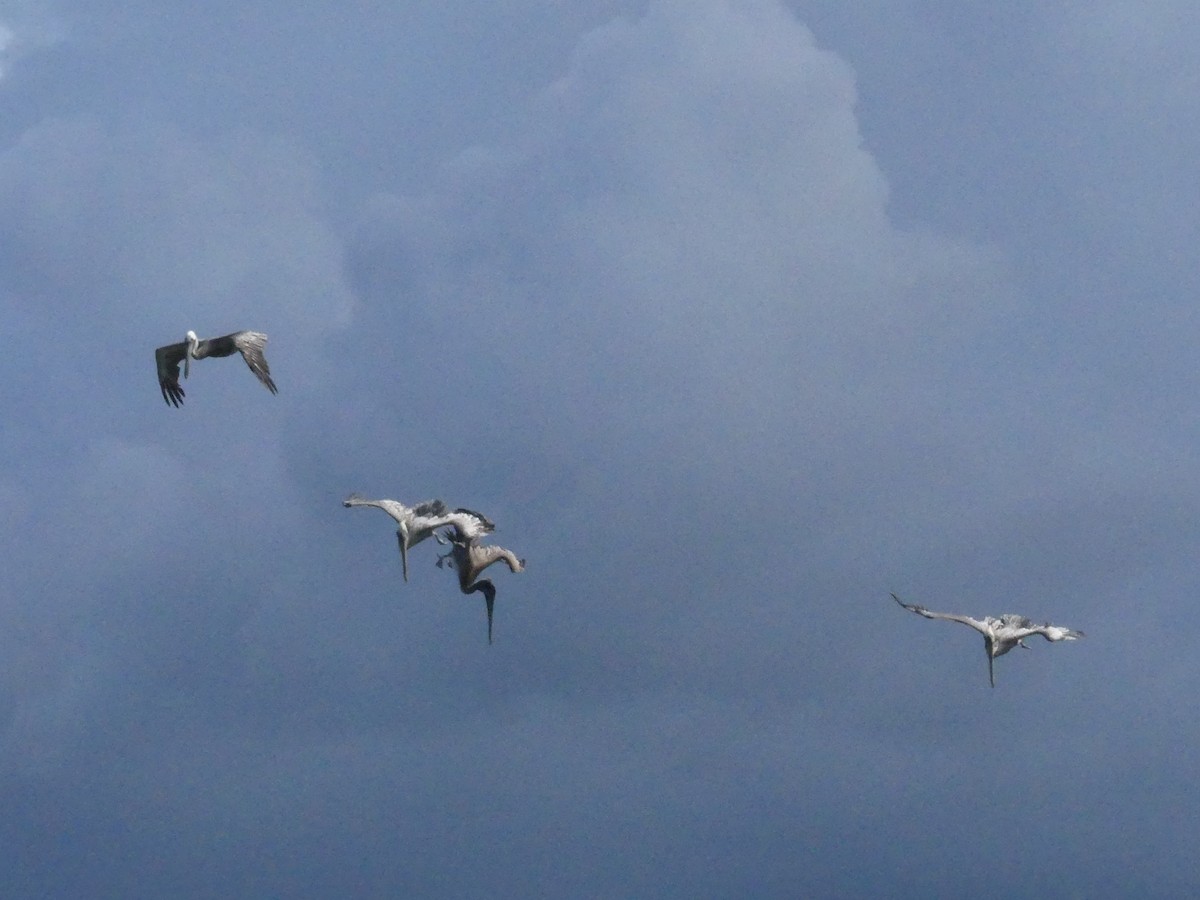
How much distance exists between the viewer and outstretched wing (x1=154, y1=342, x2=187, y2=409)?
4139 inches

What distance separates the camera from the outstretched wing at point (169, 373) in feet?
345

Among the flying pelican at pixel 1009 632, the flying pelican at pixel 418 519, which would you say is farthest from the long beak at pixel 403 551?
the flying pelican at pixel 1009 632

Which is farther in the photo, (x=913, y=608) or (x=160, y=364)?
(x=913, y=608)

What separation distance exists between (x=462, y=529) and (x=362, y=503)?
5.36 m

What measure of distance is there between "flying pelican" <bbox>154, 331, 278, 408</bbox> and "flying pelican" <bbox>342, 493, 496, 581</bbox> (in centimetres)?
891

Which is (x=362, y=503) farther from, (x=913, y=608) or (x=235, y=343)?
(x=913, y=608)

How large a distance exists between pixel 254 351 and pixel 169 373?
8.59m

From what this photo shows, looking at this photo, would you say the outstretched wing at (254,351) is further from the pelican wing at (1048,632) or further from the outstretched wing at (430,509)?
the pelican wing at (1048,632)

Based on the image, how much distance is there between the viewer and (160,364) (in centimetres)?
10581

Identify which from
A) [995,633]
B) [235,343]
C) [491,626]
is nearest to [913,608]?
[995,633]

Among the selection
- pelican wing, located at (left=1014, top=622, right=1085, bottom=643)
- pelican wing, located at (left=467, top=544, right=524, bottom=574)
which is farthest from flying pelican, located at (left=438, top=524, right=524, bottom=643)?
pelican wing, located at (left=1014, top=622, right=1085, bottom=643)

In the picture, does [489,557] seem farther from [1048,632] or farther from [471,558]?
[1048,632]

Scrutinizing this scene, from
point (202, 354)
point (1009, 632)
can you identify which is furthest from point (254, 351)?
point (1009, 632)

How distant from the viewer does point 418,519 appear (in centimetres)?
10469
